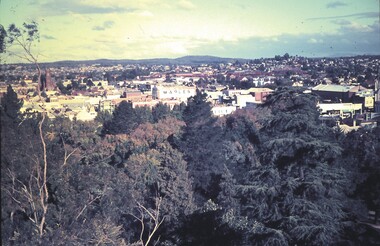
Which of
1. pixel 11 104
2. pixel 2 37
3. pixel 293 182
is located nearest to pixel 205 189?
pixel 11 104

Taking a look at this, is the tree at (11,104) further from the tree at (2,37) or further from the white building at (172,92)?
the white building at (172,92)

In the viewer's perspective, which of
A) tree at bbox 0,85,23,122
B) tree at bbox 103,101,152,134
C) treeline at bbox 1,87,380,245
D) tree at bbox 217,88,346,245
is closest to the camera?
tree at bbox 217,88,346,245

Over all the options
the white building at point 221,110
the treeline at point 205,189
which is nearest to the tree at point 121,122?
the treeline at point 205,189

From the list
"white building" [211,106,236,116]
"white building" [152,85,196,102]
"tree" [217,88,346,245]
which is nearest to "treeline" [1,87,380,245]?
"tree" [217,88,346,245]

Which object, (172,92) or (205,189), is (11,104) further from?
(172,92)

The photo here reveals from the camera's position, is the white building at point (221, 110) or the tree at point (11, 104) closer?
the tree at point (11, 104)

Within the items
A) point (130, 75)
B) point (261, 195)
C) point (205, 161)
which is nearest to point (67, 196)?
point (261, 195)

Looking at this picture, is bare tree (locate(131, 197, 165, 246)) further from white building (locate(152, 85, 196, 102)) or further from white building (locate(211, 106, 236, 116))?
white building (locate(152, 85, 196, 102))

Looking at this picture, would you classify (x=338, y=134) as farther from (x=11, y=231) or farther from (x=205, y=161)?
(x=11, y=231)

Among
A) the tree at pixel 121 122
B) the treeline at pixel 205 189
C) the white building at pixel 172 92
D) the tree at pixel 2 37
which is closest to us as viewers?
the treeline at pixel 205 189
